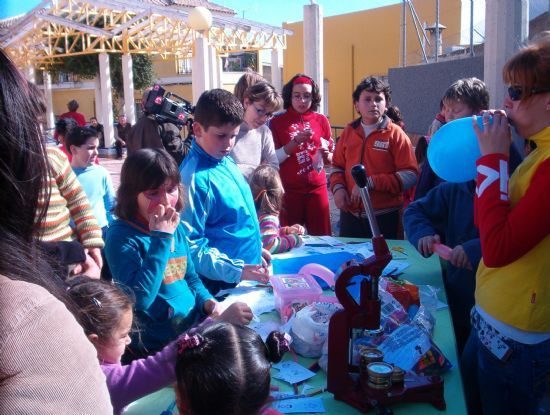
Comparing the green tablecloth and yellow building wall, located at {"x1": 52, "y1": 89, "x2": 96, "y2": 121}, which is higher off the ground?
yellow building wall, located at {"x1": 52, "y1": 89, "x2": 96, "y2": 121}

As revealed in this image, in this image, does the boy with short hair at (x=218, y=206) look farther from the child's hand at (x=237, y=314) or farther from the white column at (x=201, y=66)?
the white column at (x=201, y=66)

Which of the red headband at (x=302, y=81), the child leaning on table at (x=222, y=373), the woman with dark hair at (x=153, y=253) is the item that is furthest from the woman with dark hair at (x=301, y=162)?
the child leaning on table at (x=222, y=373)

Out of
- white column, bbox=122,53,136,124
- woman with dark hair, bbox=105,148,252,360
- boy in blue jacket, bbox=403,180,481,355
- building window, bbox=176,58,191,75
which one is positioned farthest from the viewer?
building window, bbox=176,58,191,75

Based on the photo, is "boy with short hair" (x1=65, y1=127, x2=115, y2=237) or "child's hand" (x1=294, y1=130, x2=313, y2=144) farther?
"boy with short hair" (x1=65, y1=127, x2=115, y2=237)

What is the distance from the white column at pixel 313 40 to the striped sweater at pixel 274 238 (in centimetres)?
385

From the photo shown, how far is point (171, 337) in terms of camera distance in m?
1.79

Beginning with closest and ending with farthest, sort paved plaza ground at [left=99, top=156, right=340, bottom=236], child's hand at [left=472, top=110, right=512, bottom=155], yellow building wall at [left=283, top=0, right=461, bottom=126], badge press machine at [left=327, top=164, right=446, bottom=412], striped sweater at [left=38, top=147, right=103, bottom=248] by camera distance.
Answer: badge press machine at [left=327, top=164, right=446, bottom=412] < child's hand at [left=472, top=110, right=512, bottom=155] < striped sweater at [left=38, top=147, right=103, bottom=248] < paved plaza ground at [left=99, top=156, right=340, bottom=236] < yellow building wall at [left=283, top=0, right=461, bottom=126]

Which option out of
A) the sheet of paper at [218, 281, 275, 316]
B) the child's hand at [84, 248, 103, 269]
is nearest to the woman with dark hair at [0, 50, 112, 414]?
the sheet of paper at [218, 281, 275, 316]

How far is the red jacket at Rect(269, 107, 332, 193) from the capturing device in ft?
12.6

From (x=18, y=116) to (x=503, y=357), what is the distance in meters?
1.41

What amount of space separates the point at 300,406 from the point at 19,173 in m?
0.99

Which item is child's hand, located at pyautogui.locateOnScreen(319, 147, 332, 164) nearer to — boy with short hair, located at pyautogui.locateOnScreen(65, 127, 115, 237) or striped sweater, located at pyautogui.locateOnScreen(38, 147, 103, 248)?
boy with short hair, located at pyautogui.locateOnScreen(65, 127, 115, 237)

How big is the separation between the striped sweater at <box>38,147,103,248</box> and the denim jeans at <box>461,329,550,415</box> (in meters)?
1.82

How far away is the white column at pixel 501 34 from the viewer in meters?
4.44
